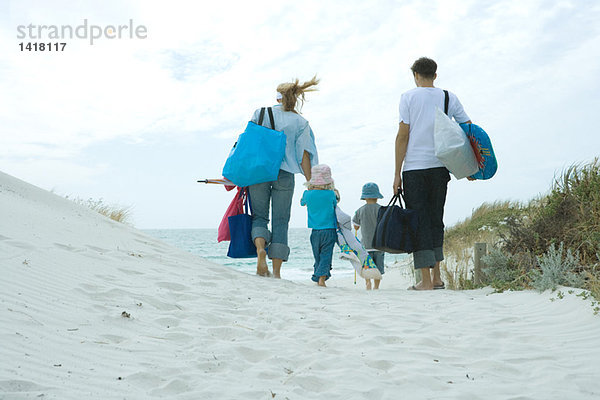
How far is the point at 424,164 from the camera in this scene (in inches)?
215

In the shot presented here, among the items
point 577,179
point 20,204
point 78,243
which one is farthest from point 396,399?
point 20,204

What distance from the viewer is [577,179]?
6473mm

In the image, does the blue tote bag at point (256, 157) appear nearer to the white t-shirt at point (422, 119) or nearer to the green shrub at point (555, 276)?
the white t-shirt at point (422, 119)

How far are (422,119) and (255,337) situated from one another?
10.4ft

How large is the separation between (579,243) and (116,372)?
483 centimetres

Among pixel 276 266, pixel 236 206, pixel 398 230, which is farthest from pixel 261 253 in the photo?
pixel 398 230

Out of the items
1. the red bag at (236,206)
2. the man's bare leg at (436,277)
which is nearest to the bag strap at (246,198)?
the red bag at (236,206)

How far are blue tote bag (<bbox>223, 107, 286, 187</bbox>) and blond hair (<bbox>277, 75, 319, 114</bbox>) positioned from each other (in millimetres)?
443

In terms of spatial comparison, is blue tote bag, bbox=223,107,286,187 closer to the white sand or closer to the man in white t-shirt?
the white sand

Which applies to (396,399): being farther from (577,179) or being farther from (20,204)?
(20,204)

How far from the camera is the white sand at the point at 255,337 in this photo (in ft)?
8.48

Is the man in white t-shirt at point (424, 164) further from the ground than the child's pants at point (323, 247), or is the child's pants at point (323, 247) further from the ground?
the man in white t-shirt at point (424, 164)

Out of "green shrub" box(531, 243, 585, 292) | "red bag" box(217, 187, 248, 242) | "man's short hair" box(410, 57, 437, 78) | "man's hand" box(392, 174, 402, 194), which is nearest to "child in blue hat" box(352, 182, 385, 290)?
"man's hand" box(392, 174, 402, 194)

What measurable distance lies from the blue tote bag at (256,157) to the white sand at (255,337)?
1272 mm
